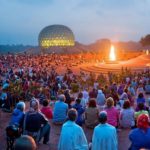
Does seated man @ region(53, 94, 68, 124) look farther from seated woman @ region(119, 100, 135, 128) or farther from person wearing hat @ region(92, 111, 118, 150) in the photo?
person wearing hat @ region(92, 111, 118, 150)

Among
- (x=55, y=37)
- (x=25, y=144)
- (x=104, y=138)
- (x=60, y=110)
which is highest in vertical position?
(x=55, y=37)

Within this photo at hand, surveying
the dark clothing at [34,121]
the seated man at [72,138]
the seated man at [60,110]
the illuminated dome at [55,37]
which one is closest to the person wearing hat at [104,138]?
the seated man at [72,138]

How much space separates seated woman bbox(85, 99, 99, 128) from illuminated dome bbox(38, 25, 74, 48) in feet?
384

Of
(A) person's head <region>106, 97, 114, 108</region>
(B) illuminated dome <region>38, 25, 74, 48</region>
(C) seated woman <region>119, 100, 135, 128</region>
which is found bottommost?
(C) seated woman <region>119, 100, 135, 128</region>

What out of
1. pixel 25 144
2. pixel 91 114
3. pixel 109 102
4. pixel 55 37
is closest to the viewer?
pixel 25 144

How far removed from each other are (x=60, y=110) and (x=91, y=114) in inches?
45.9

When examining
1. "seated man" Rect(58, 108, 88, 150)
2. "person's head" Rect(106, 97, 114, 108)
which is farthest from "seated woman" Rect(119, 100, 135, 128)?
"seated man" Rect(58, 108, 88, 150)

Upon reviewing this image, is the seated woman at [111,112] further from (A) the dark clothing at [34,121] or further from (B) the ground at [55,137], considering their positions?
(A) the dark clothing at [34,121]

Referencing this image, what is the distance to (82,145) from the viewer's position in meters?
7.34

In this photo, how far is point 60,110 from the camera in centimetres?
1234

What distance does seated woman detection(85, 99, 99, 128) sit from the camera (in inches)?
459

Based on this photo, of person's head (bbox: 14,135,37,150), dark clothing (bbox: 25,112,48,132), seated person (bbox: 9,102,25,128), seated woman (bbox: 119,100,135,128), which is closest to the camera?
person's head (bbox: 14,135,37,150)

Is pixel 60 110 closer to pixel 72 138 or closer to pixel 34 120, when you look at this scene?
pixel 34 120

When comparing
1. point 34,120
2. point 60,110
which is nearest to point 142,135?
point 34,120
